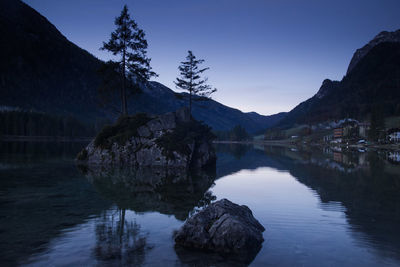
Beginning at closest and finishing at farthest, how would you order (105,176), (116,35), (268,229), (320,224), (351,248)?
1. (351,248)
2. (268,229)
3. (320,224)
4. (105,176)
5. (116,35)

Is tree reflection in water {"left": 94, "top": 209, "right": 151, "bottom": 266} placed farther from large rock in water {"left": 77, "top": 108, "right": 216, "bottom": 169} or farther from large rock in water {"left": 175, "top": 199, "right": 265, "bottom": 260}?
large rock in water {"left": 77, "top": 108, "right": 216, "bottom": 169}

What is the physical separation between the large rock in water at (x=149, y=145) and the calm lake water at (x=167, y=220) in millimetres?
11380

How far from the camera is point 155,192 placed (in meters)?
19.7

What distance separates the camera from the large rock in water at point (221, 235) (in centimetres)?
984

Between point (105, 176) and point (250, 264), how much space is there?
67.4ft

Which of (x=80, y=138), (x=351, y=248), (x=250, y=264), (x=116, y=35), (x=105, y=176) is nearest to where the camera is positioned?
(x=250, y=264)

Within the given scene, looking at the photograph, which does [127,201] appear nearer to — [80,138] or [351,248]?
[351,248]

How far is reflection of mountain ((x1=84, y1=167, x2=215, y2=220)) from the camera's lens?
15.7 meters

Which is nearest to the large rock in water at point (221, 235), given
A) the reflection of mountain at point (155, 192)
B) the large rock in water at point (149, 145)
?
the reflection of mountain at point (155, 192)

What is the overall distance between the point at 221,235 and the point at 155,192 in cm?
1039

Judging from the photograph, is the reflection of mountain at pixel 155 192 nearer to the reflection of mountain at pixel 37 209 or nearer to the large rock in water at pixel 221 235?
the reflection of mountain at pixel 37 209

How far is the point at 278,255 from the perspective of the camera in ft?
31.2

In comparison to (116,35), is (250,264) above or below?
below

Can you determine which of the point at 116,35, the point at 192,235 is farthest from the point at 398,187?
the point at 116,35
